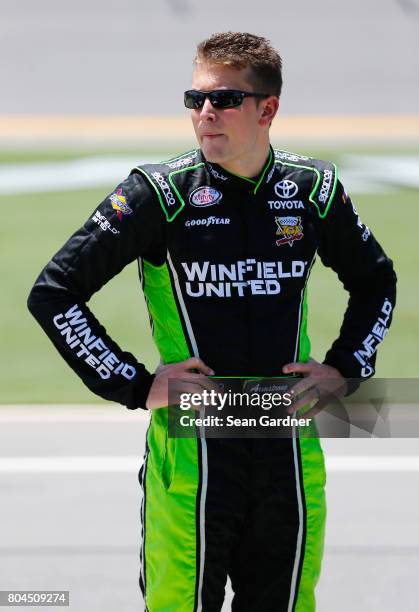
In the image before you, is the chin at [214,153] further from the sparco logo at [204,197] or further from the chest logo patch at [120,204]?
the chest logo patch at [120,204]

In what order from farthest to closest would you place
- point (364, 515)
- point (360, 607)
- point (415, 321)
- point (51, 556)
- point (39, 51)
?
point (39, 51), point (415, 321), point (364, 515), point (51, 556), point (360, 607)

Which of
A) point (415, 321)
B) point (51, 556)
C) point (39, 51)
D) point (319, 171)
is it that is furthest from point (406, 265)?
point (39, 51)

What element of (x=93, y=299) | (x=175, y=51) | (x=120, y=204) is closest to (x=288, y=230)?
(x=120, y=204)

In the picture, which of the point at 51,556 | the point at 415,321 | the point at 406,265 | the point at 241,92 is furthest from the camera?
the point at 406,265

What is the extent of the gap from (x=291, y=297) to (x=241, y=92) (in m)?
0.58

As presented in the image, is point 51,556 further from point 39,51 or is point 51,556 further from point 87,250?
point 39,51

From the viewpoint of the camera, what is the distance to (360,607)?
5.12 m

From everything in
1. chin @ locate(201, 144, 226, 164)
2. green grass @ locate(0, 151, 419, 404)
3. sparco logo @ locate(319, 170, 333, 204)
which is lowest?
green grass @ locate(0, 151, 419, 404)

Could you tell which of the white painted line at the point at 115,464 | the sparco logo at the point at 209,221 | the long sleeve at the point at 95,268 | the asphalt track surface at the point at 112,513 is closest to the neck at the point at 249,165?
the sparco logo at the point at 209,221

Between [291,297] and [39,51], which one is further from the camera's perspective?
[39,51]

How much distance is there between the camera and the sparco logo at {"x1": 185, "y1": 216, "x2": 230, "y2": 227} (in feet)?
11.3

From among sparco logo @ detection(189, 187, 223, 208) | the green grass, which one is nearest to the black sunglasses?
sparco logo @ detection(189, 187, 223, 208)

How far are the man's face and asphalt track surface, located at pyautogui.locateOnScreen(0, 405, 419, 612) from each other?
2.34m

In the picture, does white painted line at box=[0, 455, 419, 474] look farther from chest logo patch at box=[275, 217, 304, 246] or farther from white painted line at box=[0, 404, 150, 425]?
chest logo patch at box=[275, 217, 304, 246]
